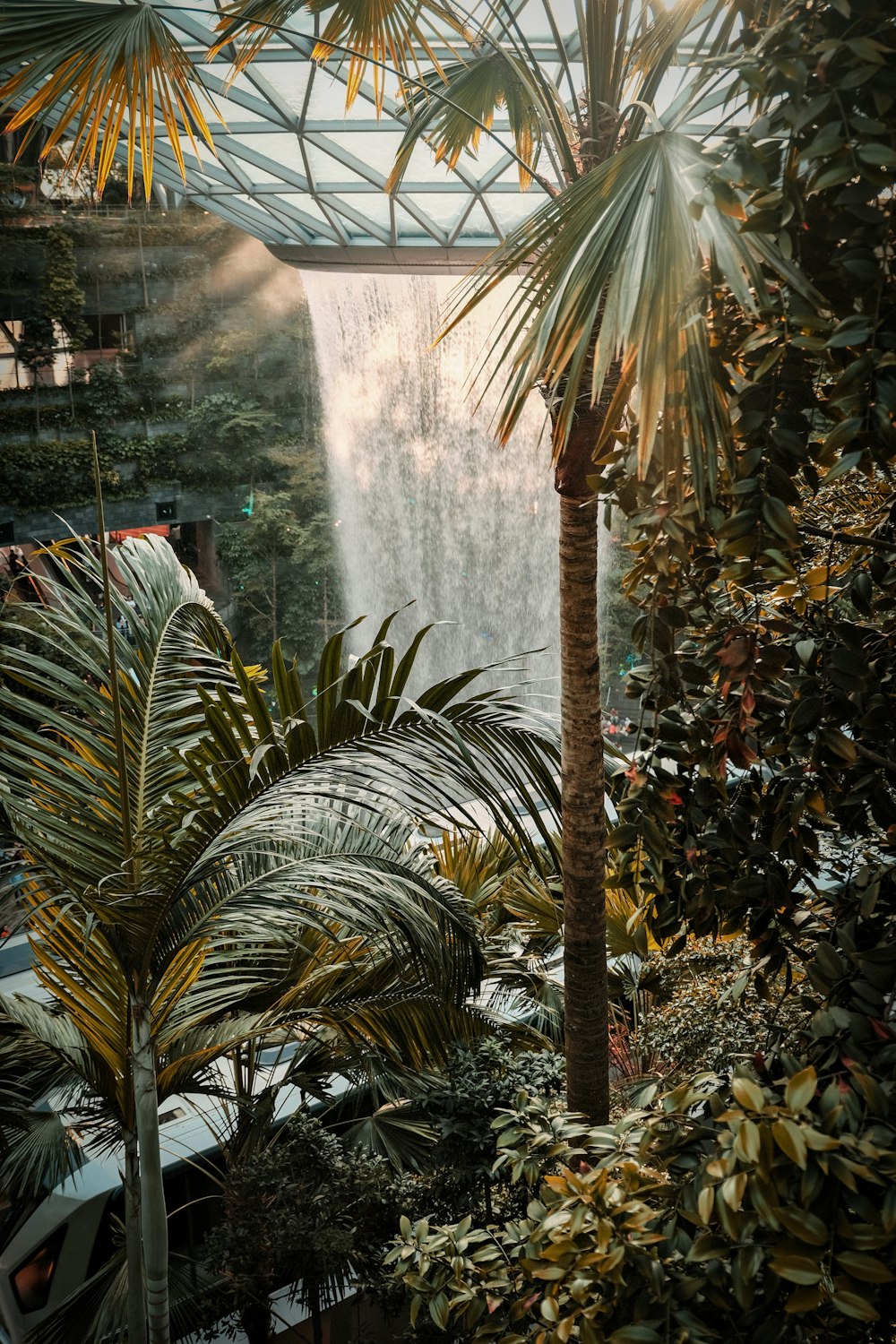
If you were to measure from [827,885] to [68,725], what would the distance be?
4.54 m

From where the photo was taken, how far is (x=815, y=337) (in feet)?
4.61

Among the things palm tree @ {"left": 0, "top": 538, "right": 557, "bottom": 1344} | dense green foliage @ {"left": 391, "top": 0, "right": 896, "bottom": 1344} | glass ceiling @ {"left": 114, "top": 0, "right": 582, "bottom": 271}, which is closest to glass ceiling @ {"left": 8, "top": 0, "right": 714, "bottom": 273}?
glass ceiling @ {"left": 114, "top": 0, "right": 582, "bottom": 271}

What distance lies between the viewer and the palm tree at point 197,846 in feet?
9.05

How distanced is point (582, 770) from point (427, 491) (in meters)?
17.3

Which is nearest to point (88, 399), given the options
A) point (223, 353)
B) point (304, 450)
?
point (223, 353)

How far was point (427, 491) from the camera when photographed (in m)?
19.8

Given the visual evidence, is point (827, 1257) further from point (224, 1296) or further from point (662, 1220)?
point (224, 1296)

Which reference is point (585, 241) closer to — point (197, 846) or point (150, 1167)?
point (197, 846)

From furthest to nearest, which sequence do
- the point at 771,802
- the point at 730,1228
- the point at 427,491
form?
the point at 427,491
the point at 771,802
the point at 730,1228

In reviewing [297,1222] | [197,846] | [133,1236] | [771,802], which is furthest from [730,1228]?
[297,1222]

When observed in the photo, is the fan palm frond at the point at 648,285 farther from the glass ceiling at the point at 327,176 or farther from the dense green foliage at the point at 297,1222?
the glass ceiling at the point at 327,176

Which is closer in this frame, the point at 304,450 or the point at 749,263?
the point at 749,263

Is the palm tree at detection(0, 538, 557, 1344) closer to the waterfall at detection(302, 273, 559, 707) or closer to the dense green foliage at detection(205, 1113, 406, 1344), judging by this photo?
the dense green foliage at detection(205, 1113, 406, 1344)

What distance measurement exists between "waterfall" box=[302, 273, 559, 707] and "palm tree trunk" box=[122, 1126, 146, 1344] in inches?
622
